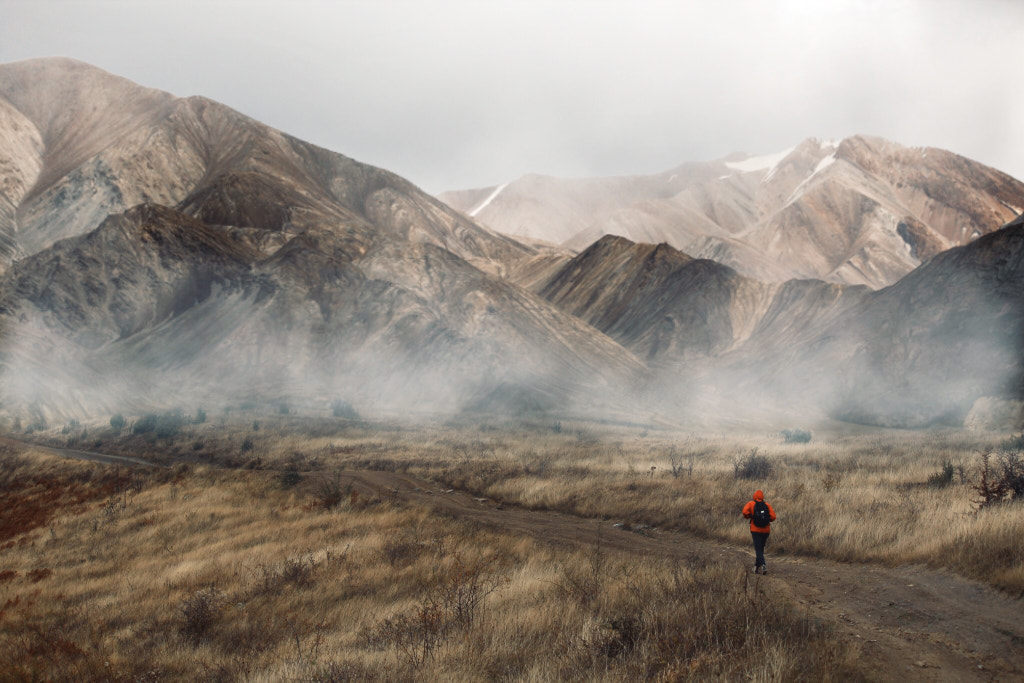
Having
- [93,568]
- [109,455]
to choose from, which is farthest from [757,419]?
[93,568]

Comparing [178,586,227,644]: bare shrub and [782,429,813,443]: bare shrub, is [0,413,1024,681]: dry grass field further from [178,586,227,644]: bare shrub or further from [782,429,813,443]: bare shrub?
[782,429,813,443]: bare shrub

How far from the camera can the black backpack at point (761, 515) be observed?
37.1 ft

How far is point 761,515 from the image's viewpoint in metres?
11.4

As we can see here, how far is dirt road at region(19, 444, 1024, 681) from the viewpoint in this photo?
738 centimetres

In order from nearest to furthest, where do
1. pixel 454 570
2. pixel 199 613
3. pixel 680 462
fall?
pixel 199 613 → pixel 454 570 → pixel 680 462

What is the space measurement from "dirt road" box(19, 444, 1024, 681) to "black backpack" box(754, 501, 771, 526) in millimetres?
845

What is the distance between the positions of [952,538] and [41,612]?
667 inches

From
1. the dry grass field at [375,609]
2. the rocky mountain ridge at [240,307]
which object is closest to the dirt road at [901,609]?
the dry grass field at [375,609]

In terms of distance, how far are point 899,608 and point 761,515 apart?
8.29ft

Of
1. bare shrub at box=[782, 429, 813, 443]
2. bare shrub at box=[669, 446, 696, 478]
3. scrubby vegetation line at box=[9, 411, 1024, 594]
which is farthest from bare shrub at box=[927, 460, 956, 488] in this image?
bare shrub at box=[782, 429, 813, 443]

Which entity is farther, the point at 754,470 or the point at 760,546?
the point at 754,470

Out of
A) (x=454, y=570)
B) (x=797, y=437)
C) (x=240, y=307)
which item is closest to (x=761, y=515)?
(x=454, y=570)

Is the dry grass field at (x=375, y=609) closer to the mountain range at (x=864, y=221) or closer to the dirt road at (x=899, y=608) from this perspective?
the dirt road at (x=899, y=608)

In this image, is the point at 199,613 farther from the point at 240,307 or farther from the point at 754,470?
the point at 240,307
